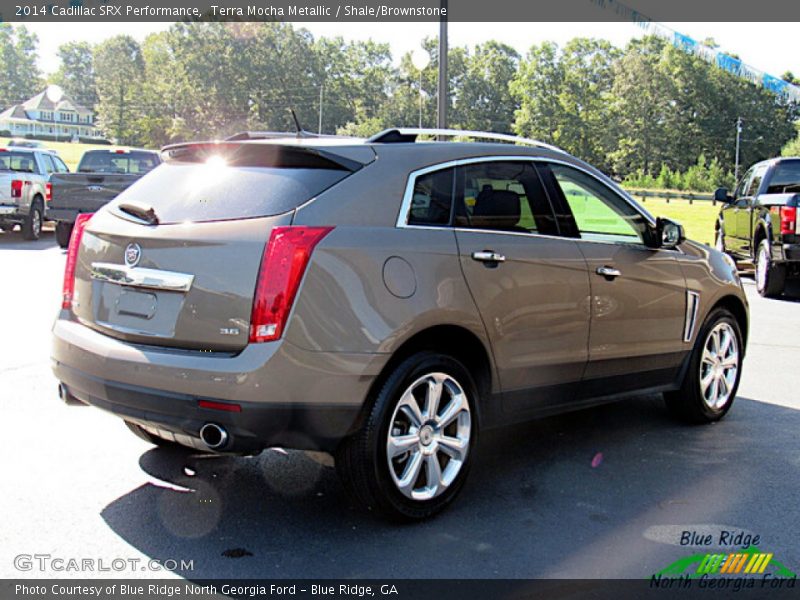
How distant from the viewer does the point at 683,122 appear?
110 meters

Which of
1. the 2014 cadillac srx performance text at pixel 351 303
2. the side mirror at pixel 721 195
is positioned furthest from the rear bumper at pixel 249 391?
the side mirror at pixel 721 195

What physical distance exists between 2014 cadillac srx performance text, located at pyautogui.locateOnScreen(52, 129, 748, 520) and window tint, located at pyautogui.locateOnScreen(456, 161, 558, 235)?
1 centimetres

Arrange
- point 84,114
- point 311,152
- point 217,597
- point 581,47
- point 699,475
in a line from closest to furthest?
point 217,597 < point 311,152 < point 699,475 < point 581,47 < point 84,114

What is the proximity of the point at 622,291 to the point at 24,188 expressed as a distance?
17.0 metres

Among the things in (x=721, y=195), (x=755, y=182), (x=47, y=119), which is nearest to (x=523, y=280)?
(x=721, y=195)

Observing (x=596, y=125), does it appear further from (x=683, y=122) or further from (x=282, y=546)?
(x=282, y=546)

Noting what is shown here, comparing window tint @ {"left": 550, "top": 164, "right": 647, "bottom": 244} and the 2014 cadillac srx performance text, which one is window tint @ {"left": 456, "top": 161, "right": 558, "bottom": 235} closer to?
the 2014 cadillac srx performance text

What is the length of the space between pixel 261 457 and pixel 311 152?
191 cm

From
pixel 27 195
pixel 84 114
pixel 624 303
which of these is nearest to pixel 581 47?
pixel 84 114

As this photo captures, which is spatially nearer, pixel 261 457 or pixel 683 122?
pixel 261 457

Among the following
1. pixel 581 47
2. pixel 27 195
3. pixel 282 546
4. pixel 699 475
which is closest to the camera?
pixel 282 546

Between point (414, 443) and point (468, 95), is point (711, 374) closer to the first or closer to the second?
point (414, 443)

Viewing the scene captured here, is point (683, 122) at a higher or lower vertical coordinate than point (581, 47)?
lower

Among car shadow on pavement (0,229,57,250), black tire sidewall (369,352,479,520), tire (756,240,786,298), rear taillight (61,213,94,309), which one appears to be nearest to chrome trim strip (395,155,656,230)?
black tire sidewall (369,352,479,520)
